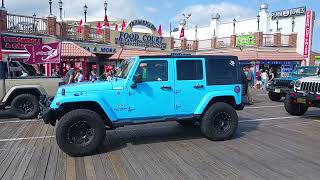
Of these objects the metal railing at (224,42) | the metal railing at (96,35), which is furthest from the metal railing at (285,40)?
the metal railing at (96,35)

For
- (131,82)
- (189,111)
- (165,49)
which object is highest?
(165,49)

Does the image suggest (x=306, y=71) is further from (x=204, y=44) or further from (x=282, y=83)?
(x=204, y=44)

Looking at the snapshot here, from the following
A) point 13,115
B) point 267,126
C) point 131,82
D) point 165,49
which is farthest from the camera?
point 165,49

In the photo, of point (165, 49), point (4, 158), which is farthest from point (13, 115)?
point (165, 49)

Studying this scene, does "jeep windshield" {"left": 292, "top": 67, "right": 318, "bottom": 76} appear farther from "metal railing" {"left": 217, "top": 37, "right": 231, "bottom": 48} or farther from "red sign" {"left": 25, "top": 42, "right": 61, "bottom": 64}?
"metal railing" {"left": 217, "top": 37, "right": 231, "bottom": 48}

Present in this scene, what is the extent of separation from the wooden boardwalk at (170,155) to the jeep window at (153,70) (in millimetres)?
1506

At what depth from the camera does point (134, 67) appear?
7352mm

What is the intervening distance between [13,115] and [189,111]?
6.86 m

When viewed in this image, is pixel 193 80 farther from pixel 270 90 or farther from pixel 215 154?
pixel 270 90

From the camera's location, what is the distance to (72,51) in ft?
76.3

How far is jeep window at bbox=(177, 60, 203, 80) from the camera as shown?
25.4 feet

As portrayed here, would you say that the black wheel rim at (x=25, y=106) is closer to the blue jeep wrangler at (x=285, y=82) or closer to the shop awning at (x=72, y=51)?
the blue jeep wrangler at (x=285, y=82)

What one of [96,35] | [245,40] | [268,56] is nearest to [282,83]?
[96,35]

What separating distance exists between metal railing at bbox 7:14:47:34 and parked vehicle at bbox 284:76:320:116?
16.4 m
